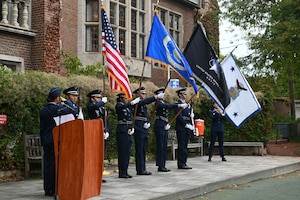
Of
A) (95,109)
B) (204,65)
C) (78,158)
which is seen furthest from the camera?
(204,65)

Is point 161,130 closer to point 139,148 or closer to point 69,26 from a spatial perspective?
point 139,148

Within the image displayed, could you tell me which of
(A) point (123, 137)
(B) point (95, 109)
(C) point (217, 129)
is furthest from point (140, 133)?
(C) point (217, 129)

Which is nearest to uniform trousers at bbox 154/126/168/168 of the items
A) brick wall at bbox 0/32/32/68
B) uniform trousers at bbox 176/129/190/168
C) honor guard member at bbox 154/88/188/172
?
honor guard member at bbox 154/88/188/172

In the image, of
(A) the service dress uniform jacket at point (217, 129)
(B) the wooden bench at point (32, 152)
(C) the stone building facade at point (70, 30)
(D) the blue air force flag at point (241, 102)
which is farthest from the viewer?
(C) the stone building facade at point (70, 30)

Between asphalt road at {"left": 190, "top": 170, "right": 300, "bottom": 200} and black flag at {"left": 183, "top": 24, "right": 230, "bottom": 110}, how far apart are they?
2273 millimetres

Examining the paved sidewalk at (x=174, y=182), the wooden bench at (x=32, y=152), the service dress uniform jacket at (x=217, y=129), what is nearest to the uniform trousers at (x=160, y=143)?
the paved sidewalk at (x=174, y=182)

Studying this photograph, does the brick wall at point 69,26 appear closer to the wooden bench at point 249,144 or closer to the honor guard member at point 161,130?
the wooden bench at point 249,144

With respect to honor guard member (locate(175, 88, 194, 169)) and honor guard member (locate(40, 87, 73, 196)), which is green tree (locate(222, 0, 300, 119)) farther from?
honor guard member (locate(40, 87, 73, 196))

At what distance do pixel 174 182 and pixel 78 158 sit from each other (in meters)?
3.35

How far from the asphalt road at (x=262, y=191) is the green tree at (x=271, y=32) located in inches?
339

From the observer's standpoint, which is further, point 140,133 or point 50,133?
point 140,133

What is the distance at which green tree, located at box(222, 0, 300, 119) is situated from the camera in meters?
18.9

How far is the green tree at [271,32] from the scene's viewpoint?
18.9 metres

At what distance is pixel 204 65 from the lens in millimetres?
11984
